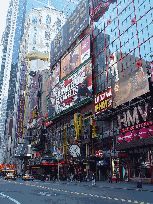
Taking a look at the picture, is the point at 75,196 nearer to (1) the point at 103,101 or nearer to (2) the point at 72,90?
(1) the point at 103,101

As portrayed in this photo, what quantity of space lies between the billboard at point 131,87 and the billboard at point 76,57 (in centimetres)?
1516

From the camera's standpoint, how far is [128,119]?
3809cm

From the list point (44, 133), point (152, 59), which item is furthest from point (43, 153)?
point (152, 59)

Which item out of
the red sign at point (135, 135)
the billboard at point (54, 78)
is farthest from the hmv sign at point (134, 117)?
the billboard at point (54, 78)

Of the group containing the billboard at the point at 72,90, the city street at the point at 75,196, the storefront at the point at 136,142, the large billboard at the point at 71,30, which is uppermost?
the large billboard at the point at 71,30

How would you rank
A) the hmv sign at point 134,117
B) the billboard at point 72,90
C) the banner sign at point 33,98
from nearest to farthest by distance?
the hmv sign at point 134,117, the billboard at point 72,90, the banner sign at point 33,98

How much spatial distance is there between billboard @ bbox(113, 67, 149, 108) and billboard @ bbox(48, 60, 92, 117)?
10.0 metres

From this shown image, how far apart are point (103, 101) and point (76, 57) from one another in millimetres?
16888

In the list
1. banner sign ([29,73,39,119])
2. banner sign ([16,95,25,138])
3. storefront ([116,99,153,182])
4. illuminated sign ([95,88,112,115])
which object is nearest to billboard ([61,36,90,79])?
illuminated sign ([95,88,112,115])

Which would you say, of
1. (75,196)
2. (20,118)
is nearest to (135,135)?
(75,196)

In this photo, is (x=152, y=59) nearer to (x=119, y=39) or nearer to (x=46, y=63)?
(x=119, y=39)

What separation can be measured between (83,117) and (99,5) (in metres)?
24.6

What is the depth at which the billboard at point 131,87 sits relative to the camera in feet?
112

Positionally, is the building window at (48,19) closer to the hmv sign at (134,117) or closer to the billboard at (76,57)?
the billboard at (76,57)
